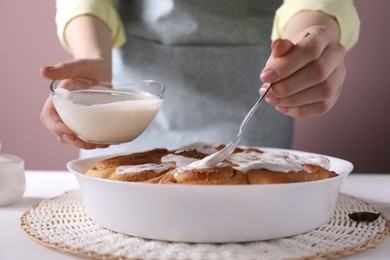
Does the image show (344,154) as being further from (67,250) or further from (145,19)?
(67,250)

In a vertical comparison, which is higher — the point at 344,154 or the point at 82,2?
the point at 82,2

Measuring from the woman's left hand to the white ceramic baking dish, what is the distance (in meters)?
0.16

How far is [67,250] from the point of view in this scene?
2.32 ft

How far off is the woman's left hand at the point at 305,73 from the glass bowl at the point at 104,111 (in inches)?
8.9

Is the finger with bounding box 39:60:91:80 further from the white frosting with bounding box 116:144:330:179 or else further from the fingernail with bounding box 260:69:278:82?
the fingernail with bounding box 260:69:278:82

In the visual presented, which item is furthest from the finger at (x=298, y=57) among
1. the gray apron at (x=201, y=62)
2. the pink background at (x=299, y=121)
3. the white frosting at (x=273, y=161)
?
the pink background at (x=299, y=121)

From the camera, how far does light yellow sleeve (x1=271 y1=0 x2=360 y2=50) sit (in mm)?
1149

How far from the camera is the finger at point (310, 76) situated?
84cm

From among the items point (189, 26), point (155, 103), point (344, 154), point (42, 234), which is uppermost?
point (189, 26)

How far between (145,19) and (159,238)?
2.92 feet

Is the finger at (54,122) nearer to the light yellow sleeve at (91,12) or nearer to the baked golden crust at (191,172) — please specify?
the baked golden crust at (191,172)

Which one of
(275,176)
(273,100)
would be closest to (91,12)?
(273,100)

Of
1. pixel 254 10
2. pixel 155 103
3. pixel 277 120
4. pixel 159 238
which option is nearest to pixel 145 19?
pixel 254 10

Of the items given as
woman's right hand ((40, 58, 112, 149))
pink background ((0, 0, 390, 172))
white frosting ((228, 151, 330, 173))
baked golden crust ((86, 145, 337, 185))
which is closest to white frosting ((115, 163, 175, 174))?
baked golden crust ((86, 145, 337, 185))
